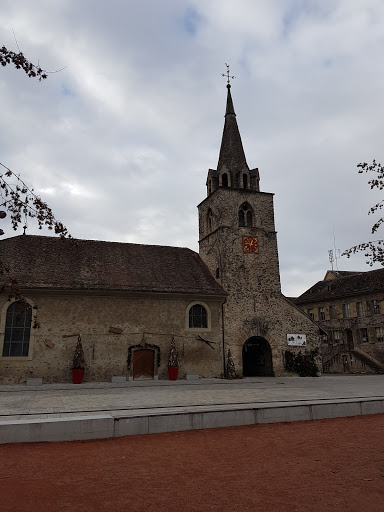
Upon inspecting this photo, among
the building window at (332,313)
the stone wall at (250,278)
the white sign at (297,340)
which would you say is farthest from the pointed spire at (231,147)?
the building window at (332,313)

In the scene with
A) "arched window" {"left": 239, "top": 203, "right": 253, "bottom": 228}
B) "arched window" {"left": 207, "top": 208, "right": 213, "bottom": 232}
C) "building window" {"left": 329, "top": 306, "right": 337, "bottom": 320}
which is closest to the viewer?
"arched window" {"left": 239, "top": 203, "right": 253, "bottom": 228}

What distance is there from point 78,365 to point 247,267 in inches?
465

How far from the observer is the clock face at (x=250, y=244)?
24.7 metres

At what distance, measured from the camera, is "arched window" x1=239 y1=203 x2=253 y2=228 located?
25688mm

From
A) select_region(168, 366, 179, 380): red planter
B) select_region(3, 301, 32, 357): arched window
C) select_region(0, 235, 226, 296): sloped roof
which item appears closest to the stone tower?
select_region(0, 235, 226, 296): sloped roof

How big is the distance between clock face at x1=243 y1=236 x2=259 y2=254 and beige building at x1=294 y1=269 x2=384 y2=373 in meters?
14.3

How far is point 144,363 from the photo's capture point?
2045 cm

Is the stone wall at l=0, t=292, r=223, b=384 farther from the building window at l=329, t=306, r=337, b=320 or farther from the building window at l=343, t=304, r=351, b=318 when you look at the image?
the building window at l=329, t=306, r=337, b=320

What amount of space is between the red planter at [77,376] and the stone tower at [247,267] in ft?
27.5

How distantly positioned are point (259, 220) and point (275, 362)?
9.39m

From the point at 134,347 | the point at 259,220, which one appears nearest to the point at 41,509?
the point at 134,347

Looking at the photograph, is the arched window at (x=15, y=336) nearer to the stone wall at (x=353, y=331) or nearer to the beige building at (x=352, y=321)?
the beige building at (x=352, y=321)

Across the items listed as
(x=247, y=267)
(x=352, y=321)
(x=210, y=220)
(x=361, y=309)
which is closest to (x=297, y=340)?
(x=247, y=267)

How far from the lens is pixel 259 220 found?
25.8 meters
